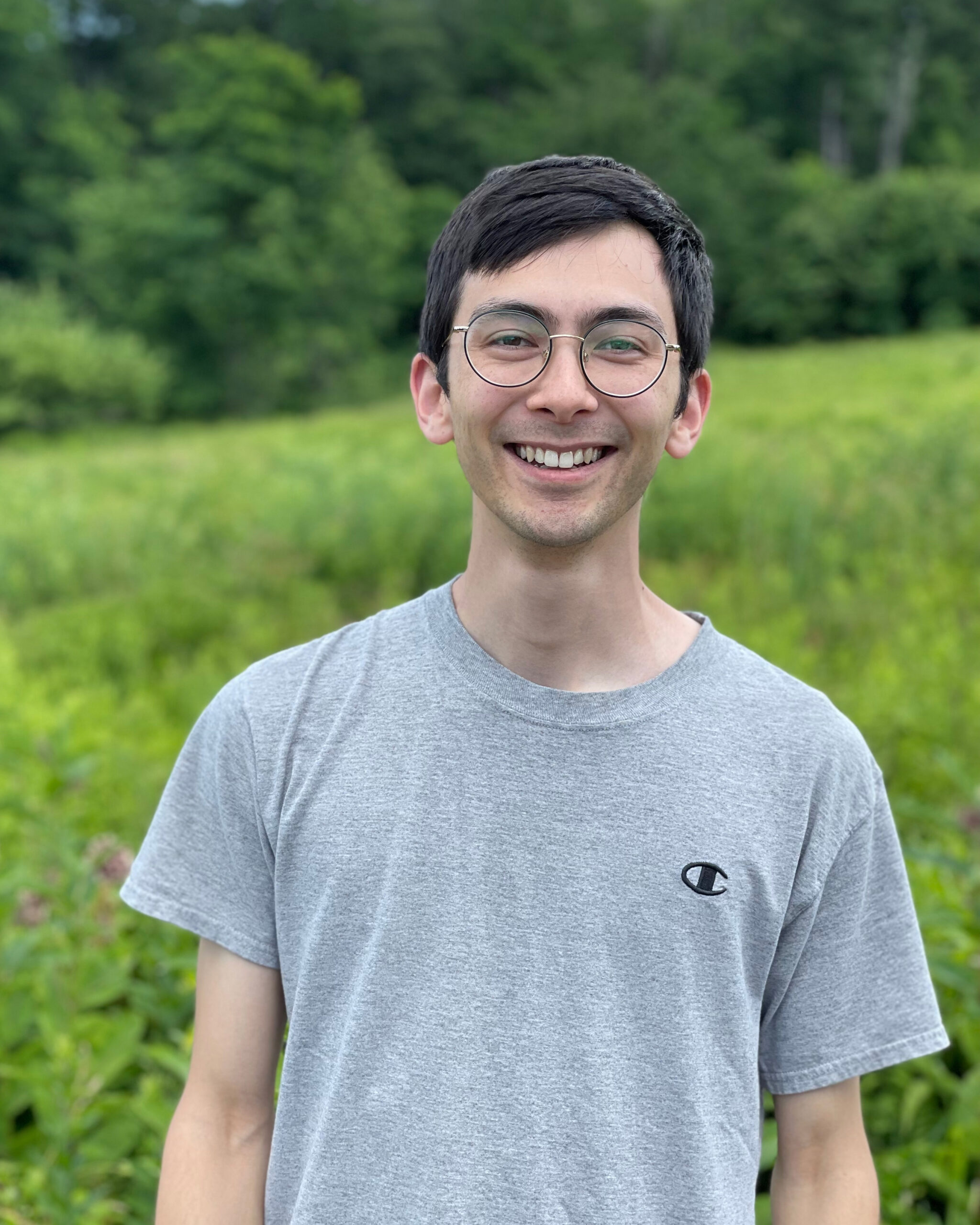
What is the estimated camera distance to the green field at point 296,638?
7.61ft

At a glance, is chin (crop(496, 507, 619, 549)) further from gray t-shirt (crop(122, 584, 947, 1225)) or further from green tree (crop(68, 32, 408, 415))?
green tree (crop(68, 32, 408, 415))

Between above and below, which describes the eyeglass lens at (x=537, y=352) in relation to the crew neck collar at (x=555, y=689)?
above

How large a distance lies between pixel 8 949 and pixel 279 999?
1.30 meters

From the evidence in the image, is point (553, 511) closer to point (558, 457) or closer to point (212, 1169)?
point (558, 457)

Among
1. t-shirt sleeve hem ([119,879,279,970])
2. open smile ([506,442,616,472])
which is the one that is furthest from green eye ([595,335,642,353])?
t-shirt sleeve hem ([119,879,279,970])

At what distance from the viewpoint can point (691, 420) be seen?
1.33 m

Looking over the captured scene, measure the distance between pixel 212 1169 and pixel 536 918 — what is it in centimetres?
44

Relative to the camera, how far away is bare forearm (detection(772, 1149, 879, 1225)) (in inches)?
47.2

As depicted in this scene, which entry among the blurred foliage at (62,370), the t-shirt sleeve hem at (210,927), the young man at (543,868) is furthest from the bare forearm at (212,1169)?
the blurred foliage at (62,370)

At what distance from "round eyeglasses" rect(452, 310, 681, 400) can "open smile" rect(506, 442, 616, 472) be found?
0.06 metres

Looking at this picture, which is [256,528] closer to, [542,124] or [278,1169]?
[278,1169]

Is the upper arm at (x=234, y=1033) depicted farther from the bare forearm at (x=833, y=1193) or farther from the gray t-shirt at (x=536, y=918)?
the bare forearm at (x=833, y=1193)

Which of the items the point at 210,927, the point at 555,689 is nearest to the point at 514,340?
the point at 555,689

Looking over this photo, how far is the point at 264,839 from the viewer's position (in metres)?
1.20
